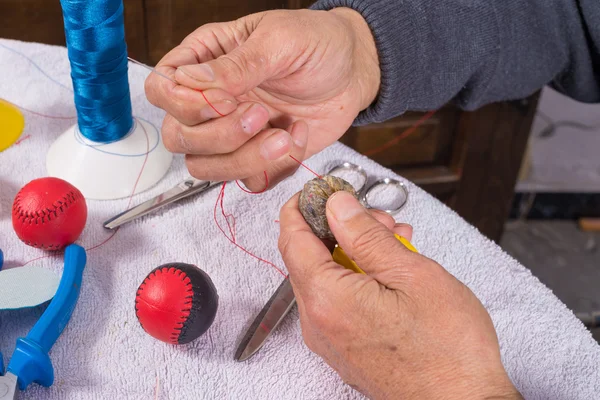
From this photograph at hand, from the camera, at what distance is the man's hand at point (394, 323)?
59 cm

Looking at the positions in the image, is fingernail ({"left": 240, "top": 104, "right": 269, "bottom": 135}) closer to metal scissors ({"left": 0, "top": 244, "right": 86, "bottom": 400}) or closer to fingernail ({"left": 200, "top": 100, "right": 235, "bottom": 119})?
fingernail ({"left": 200, "top": 100, "right": 235, "bottom": 119})

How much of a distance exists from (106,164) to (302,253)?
0.42m

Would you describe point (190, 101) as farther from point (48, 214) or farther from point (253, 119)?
point (48, 214)

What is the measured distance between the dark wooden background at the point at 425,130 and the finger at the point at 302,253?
0.91 m

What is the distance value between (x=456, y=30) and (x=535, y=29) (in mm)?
207

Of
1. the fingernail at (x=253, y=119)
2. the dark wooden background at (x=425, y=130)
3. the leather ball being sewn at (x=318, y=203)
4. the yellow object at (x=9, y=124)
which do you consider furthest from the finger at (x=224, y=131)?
the dark wooden background at (x=425, y=130)

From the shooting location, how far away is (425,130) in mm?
1720

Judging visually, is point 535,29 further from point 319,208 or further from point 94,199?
point 94,199

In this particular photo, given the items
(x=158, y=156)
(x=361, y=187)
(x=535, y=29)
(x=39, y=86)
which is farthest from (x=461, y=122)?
(x=39, y=86)

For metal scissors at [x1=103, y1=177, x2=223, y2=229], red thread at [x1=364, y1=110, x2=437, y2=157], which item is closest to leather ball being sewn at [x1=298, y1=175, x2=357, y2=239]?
metal scissors at [x1=103, y1=177, x2=223, y2=229]

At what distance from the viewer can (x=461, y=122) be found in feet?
5.55

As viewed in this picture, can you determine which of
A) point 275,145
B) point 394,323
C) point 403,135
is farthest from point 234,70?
point 403,135

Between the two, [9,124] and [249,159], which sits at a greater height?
[249,159]

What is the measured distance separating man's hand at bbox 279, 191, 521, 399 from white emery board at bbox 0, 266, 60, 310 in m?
0.32
